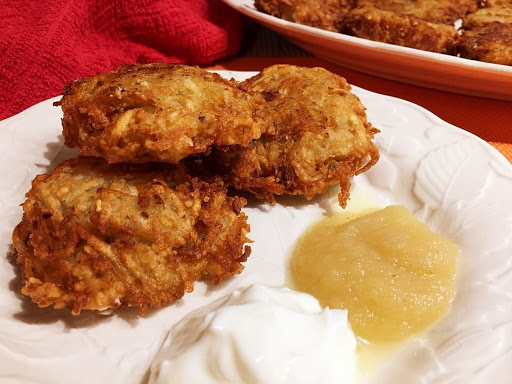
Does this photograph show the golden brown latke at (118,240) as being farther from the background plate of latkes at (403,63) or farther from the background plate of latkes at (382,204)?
the background plate of latkes at (403,63)

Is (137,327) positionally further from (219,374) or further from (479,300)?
(479,300)

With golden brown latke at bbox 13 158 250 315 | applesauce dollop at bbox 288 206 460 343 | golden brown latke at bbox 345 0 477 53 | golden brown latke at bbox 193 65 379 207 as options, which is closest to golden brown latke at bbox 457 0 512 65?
golden brown latke at bbox 345 0 477 53

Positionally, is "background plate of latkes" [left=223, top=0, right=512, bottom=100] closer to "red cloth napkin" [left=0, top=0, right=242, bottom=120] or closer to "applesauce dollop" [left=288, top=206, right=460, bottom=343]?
"red cloth napkin" [left=0, top=0, right=242, bottom=120]

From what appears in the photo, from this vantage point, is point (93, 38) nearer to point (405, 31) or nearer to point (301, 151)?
point (301, 151)

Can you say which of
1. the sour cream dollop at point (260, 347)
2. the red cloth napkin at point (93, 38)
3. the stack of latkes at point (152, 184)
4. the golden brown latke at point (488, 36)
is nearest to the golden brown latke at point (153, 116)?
the stack of latkes at point (152, 184)

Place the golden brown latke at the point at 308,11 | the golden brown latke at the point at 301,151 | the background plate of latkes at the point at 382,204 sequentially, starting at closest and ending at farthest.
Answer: the background plate of latkes at the point at 382,204 → the golden brown latke at the point at 301,151 → the golden brown latke at the point at 308,11

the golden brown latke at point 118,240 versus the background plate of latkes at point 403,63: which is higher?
the background plate of latkes at point 403,63
